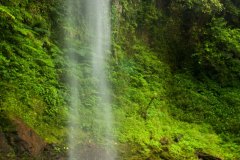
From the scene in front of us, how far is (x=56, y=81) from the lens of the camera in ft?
35.2

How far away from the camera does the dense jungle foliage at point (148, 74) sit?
980 centimetres

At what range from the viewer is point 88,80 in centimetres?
1185

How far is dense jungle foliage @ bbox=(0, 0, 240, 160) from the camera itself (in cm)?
980

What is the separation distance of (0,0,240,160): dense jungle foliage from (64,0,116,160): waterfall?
0.15 meters

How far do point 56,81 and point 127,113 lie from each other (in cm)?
251

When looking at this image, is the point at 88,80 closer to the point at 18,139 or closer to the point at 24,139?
the point at 24,139

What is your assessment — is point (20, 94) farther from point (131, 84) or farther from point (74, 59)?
point (131, 84)

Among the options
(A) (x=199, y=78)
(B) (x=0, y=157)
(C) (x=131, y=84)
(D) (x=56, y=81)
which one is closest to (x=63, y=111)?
(D) (x=56, y=81)

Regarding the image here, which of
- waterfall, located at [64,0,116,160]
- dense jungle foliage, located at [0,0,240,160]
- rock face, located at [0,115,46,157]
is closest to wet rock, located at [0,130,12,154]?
rock face, located at [0,115,46,157]

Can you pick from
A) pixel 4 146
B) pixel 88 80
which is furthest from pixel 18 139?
pixel 88 80

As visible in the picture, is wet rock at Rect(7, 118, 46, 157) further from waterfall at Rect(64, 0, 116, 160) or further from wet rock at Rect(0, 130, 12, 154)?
waterfall at Rect(64, 0, 116, 160)

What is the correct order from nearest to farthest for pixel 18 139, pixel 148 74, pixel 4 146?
pixel 4 146 → pixel 18 139 → pixel 148 74

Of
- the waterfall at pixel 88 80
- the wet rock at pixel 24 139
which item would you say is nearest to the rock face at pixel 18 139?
the wet rock at pixel 24 139

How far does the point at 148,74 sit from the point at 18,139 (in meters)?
7.09
